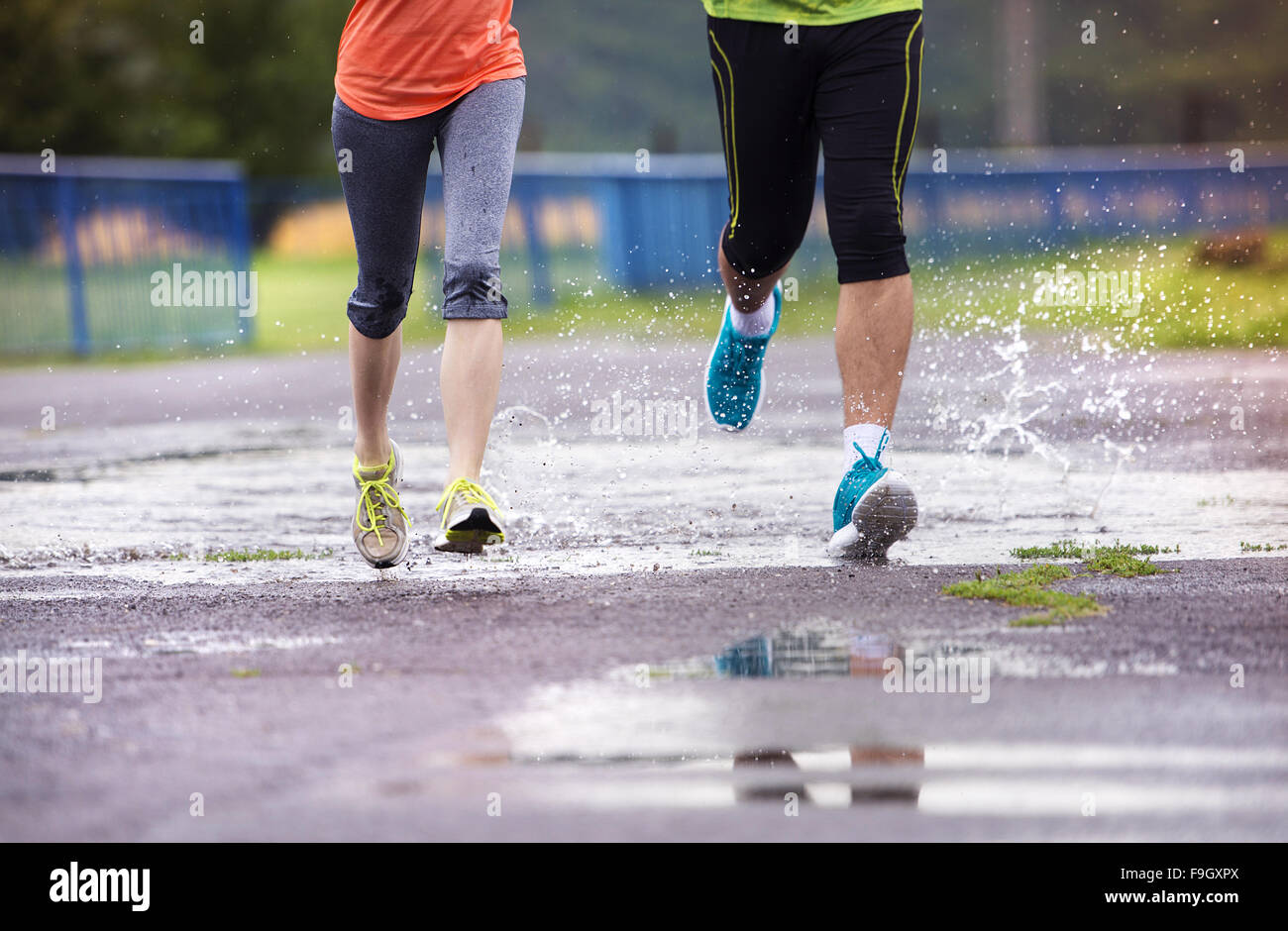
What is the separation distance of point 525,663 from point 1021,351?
7.99 metres

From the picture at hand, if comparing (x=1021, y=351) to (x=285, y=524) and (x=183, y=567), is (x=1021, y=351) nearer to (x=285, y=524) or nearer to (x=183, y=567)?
(x=285, y=524)

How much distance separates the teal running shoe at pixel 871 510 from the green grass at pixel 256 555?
146 centimetres

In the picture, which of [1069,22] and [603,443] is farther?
[1069,22]

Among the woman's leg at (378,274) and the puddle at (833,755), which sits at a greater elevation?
the woman's leg at (378,274)

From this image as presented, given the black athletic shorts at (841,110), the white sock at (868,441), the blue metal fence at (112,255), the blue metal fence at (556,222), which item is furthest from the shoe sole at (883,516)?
the blue metal fence at (556,222)

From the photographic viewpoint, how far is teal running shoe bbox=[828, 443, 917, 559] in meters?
4.27

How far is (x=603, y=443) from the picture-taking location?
23.3ft

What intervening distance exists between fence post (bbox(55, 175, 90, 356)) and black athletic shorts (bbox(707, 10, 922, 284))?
440 inches

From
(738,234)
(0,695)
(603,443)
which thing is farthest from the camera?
(603,443)

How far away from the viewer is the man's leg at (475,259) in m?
4.34

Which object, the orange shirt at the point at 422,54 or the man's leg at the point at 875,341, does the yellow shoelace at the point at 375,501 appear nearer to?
the orange shirt at the point at 422,54

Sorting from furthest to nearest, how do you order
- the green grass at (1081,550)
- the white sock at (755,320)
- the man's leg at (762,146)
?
1. the white sock at (755,320)
2. the man's leg at (762,146)
3. the green grass at (1081,550)

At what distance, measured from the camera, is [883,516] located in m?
4.30

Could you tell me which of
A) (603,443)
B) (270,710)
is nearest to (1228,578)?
(270,710)
